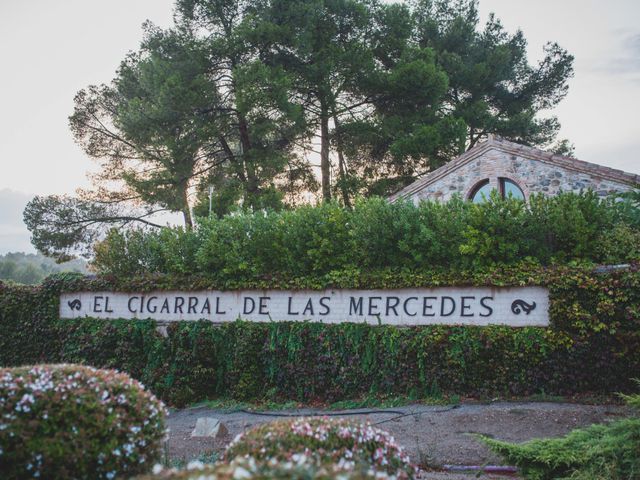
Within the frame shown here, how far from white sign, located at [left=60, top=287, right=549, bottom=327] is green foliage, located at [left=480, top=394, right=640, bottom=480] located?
9.52 ft

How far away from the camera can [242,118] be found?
20.1 metres

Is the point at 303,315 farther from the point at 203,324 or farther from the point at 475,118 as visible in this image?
the point at 475,118

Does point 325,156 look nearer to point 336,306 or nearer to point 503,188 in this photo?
point 503,188

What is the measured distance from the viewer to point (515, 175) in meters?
15.4

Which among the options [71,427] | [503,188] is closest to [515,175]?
[503,188]

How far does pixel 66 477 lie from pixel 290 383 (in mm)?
5538

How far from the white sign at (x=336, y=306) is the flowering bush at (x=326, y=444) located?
14.8 ft

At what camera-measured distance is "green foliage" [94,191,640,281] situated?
752 centimetres

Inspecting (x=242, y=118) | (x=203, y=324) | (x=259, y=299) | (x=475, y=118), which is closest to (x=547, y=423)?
(x=259, y=299)

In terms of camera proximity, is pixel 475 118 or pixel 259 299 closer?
pixel 259 299

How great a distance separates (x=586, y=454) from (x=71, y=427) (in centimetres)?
377

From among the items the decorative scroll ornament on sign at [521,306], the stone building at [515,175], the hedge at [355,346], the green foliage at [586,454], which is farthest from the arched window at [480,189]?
the green foliage at [586,454]

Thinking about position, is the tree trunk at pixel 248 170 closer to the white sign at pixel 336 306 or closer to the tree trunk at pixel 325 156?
the tree trunk at pixel 325 156

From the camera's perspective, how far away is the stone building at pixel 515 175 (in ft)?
46.0
